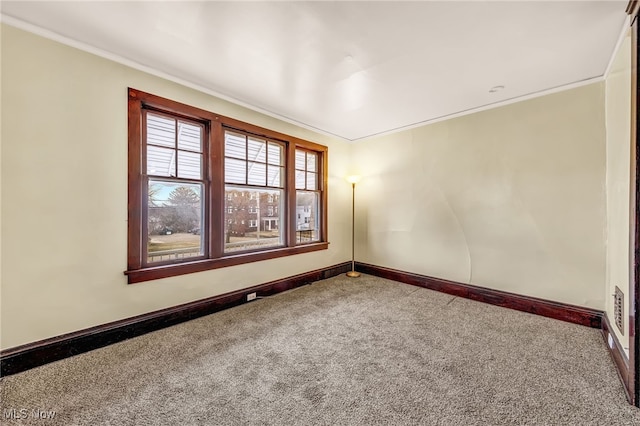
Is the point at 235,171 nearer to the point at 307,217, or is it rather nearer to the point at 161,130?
the point at 161,130

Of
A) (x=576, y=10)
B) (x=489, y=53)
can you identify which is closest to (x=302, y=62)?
(x=489, y=53)

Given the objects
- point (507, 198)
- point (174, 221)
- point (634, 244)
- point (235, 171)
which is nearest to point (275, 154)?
point (235, 171)

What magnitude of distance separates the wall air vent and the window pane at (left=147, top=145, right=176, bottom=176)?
415 cm

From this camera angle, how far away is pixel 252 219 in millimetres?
3543

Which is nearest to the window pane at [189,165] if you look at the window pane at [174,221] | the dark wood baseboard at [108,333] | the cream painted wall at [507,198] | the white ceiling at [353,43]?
the window pane at [174,221]

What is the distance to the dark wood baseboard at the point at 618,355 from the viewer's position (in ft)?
5.53

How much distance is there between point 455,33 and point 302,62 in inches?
50.8

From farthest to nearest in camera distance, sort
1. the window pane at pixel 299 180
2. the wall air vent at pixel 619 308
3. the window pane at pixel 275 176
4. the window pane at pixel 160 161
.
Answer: the window pane at pixel 299 180
the window pane at pixel 275 176
the window pane at pixel 160 161
the wall air vent at pixel 619 308

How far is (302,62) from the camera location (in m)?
2.40

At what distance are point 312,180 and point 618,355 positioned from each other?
382cm

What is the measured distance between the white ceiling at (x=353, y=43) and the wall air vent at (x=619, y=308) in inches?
81.6

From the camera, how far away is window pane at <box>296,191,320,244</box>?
4172mm

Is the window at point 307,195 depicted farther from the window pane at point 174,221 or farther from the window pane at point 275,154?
the window pane at point 174,221

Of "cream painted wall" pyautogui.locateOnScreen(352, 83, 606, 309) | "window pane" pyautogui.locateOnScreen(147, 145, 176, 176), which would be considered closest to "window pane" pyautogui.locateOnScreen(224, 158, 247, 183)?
"window pane" pyautogui.locateOnScreen(147, 145, 176, 176)
